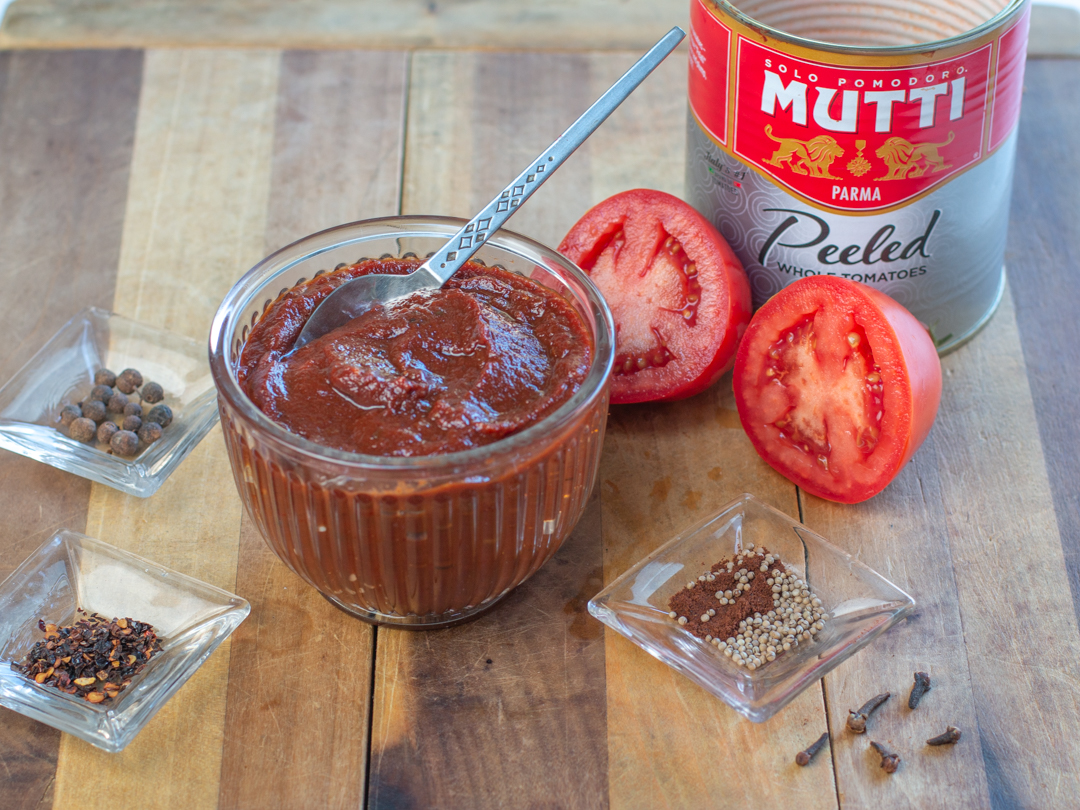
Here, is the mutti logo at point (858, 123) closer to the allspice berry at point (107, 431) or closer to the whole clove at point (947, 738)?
the whole clove at point (947, 738)

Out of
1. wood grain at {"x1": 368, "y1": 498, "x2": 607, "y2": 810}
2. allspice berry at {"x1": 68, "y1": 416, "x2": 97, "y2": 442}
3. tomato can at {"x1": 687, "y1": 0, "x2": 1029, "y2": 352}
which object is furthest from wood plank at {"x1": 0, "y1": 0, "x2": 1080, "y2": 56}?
wood grain at {"x1": 368, "y1": 498, "x2": 607, "y2": 810}

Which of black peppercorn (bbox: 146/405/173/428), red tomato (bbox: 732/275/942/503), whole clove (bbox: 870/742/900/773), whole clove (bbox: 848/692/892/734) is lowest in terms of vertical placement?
whole clove (bbox: 870/742/900/773)

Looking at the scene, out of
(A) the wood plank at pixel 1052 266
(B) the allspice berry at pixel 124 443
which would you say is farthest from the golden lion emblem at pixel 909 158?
(B) the allspice berry at pixel 124 443

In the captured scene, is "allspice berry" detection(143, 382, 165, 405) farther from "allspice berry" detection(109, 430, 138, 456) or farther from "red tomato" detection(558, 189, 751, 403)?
"red tomato" detection(558, 189, 751, 403)

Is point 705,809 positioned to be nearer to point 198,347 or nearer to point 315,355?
point 315,355

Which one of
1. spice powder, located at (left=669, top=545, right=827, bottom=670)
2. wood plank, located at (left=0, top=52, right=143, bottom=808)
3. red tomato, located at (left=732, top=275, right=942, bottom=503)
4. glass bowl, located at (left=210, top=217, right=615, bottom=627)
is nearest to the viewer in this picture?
glass bowl, located at (left=210, top=217, right=615, bottom=627)

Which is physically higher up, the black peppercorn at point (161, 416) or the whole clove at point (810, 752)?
the black peppercorn at point (161, 416)

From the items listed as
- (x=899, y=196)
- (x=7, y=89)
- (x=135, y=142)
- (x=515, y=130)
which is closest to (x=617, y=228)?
(x=899, y=196)
